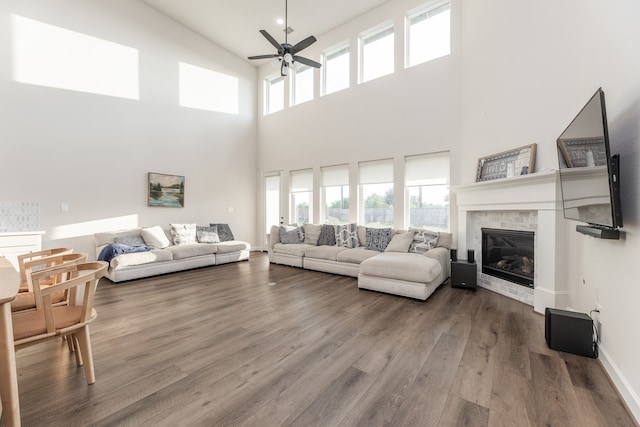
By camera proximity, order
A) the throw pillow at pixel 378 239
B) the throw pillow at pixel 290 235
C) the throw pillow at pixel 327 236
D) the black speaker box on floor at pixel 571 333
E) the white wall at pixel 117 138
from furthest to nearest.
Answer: the throw pillow at pixel 290 235 < the throw pillow at pixel 327 236 < the throw pillow at pixel 378 239 < the white wall at pixel 117 138 < the black speaker box on floor at pixel 571 333

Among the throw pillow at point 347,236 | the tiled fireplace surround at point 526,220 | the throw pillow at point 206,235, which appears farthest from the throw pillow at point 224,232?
the tiled fireplace surround at point 526,220

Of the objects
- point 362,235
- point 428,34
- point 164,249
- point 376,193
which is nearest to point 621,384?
point 362,235

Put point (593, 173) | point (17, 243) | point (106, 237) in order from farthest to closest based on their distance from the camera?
point (106, 237) → point (17, 243) → point (593, 173)

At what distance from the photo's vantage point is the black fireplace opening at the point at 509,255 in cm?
350

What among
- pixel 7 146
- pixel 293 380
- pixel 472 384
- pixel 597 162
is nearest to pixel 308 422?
pixel 293 380

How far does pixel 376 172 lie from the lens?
5723 millimetres

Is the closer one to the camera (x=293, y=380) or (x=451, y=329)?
(x=293, y=380)

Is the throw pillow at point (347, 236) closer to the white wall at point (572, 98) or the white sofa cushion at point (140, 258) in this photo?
the white wall at point (572, 98)

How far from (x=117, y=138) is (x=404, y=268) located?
19.9 ft

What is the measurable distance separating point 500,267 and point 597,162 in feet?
7.98

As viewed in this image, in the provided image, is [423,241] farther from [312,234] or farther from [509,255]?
[312,234]

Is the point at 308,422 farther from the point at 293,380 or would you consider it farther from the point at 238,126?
the point at 238,126

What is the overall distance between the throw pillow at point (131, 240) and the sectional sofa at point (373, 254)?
2.60m

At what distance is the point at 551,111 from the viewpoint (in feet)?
10.3
